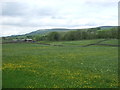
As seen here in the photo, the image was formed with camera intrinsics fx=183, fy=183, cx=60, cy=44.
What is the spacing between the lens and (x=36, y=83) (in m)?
11.2

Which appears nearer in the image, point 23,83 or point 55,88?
point 55,88

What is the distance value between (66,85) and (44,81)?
5.52 feet

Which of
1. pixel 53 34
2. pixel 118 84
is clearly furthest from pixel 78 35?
pixel 118 84

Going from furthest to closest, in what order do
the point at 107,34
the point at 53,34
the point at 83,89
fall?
1. the point at 53,34
2. the point at 107,34
3. the point at 83,89

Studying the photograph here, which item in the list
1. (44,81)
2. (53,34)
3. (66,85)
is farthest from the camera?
(53,34)

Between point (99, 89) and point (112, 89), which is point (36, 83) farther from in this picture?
point (112, 89)

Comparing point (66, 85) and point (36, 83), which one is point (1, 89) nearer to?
point (36, 83)

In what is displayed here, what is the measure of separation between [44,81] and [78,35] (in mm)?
136985

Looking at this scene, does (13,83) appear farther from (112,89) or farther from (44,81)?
(112,89)

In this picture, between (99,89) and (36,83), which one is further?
(36,83)

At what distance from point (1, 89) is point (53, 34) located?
142 m

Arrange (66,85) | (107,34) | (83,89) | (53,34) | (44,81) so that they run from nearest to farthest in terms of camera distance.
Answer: (83,89), (66,85), (44,81), (107,34), (53,34)

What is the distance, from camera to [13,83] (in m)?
11.3

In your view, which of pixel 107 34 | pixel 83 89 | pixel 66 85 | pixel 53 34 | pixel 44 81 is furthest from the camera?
pixel 53 34
